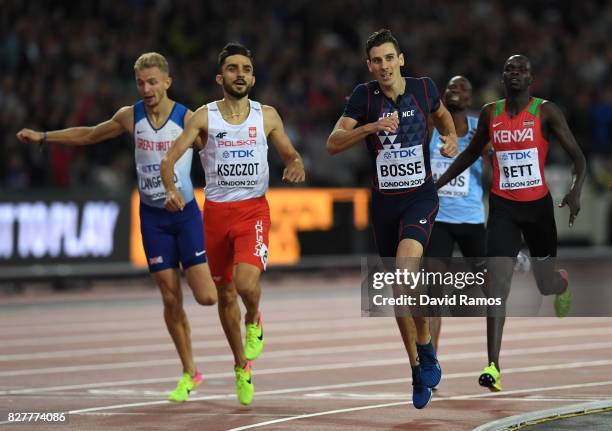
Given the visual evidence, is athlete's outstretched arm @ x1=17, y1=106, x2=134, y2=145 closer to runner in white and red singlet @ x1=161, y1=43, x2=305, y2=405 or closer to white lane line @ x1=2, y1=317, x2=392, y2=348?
runner in white and red singlet @ x1=161, y1=43, x2=305, y2=405

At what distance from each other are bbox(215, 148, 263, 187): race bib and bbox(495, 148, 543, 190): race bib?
6.17ft

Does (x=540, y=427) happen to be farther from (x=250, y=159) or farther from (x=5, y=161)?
(x=5, y=161)

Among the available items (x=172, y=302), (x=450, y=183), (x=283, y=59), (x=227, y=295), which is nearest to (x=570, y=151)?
(x=450, y=183)

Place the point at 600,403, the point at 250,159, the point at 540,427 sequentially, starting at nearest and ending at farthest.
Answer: the point at 540,427, the point at 600,403, the point at 250,159

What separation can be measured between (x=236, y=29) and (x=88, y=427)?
18.8 m

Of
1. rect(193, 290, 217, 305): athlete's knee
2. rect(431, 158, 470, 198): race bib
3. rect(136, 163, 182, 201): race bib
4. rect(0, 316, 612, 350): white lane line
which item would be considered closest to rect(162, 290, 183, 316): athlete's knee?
rect(193, 290, 217, 305): athlete's knee

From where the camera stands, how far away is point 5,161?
73.8 ft

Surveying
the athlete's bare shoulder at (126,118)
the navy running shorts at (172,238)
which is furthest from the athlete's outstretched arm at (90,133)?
the navy running shorts at (172,238)

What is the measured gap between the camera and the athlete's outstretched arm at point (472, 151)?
11.1 metres

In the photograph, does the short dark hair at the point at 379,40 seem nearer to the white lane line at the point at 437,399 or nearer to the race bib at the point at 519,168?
the race bib at the point at 519,168

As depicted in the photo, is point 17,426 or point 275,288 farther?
point 275,288

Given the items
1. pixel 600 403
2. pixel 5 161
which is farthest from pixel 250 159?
pixel 5 161

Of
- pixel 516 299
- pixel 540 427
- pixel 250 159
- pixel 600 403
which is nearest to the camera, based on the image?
pixel 540 427

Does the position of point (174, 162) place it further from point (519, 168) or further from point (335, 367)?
point (335, 367)
